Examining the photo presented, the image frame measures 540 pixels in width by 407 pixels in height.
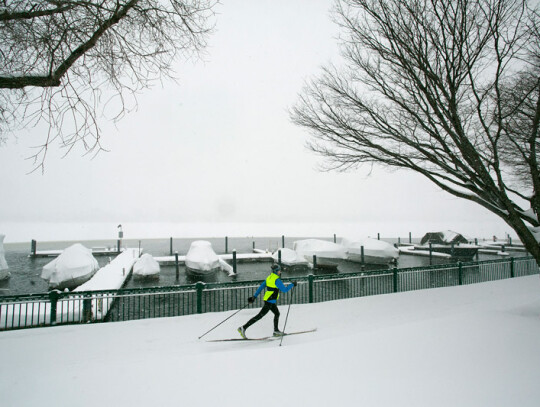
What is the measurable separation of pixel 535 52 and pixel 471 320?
6.51m

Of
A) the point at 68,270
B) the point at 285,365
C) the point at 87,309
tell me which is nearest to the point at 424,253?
the point at 285,365

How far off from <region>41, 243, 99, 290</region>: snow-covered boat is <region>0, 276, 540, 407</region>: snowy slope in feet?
36.4

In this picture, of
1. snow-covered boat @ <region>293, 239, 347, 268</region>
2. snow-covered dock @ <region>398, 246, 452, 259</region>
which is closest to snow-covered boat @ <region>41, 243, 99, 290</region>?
snow-covered boat @ <region>293, 239, 347, 268</region>

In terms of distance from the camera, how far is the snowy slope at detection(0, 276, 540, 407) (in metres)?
3.61

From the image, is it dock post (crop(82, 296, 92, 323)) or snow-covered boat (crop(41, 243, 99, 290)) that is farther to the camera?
snow-covered boat (crop(41, 243, 99, 290))

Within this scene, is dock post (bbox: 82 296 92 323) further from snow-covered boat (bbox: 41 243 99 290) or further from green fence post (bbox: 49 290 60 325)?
snow-covered boat (bbox: 41 243 99 290)

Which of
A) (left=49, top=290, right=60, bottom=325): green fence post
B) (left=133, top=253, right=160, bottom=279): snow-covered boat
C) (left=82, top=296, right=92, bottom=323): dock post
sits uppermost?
(left=49, top=290, right=60, bottom=325): green fence post

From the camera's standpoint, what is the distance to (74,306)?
759cm

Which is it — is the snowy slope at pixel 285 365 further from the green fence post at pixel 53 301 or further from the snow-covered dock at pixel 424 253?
the snow-covered dock at pixel 424 253

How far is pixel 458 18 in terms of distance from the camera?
6.49 metres

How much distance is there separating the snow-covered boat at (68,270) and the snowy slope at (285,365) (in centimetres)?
1109

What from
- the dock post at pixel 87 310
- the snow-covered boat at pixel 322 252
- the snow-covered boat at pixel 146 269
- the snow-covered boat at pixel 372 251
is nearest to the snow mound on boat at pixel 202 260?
the snow-covered boat at pixel 146 269

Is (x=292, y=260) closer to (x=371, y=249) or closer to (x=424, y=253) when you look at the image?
(x=371, y=249)

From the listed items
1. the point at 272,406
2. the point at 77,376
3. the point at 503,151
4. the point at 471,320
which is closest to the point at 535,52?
the point at 503,151
